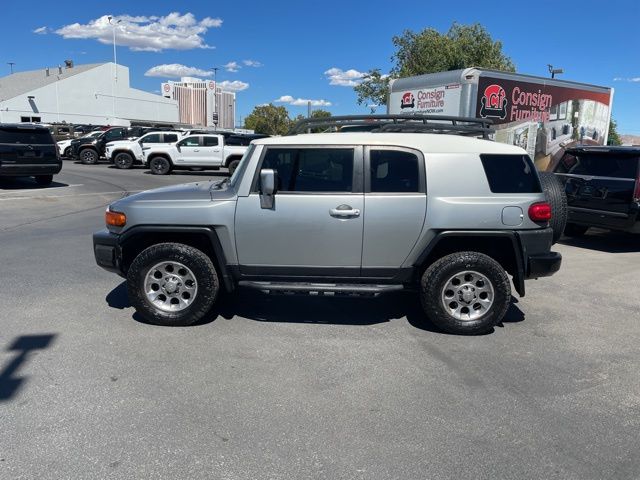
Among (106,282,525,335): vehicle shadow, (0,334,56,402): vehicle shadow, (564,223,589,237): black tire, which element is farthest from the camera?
(564,223,589,237): black tire

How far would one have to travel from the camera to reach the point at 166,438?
2941 mm

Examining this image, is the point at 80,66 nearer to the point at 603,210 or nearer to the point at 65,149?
the point at 65,149

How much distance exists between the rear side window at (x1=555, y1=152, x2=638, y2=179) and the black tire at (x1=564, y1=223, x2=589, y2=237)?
1115 mm

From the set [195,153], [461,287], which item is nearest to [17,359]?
[461,287]

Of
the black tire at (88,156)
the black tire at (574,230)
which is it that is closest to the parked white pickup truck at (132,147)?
the black tire at (88,156)

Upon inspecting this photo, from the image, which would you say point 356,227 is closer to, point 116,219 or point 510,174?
point 510,174

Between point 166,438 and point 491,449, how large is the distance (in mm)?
1878

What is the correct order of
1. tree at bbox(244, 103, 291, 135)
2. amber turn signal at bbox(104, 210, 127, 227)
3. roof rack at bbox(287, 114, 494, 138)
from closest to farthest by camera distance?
amber turn signal at bbox(104, 210, 127, 227), roof rack at bbox(287, 114, 494, 138), tree at bbox(244, 103, 291, 135)

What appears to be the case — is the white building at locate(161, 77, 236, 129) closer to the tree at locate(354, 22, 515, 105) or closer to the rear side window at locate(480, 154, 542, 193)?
the tree at locate(354, 22, 515, 105)

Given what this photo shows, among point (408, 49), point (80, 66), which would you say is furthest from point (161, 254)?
point (80, 66)

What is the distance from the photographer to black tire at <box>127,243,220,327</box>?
4.56 meters

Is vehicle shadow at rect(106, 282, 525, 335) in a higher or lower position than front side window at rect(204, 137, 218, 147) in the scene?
lower

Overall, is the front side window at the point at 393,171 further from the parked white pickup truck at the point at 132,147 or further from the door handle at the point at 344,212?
the parked white pickup truck at the point at 132,147

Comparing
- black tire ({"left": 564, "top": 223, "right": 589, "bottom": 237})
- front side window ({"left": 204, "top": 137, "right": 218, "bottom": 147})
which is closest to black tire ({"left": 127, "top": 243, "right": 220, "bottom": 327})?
black tire ({"left": 564, "top": 223, "right": 589, "bottom": 237})
